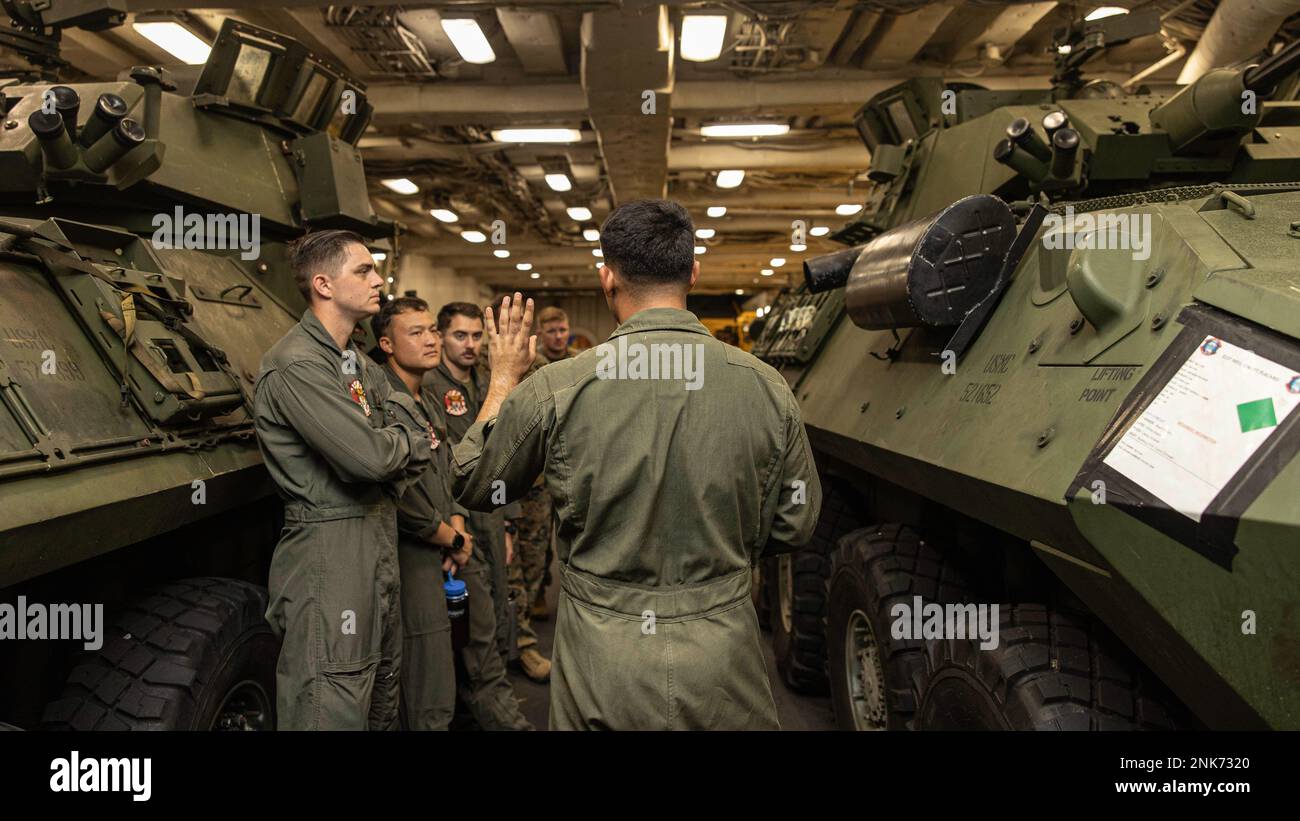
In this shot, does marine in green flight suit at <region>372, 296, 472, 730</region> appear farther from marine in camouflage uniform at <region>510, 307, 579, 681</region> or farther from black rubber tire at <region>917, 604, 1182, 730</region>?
black rubber tire at <region>917, 604, 1182, 730</region>

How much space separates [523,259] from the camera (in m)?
20.2

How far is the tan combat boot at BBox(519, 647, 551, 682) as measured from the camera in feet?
17.7

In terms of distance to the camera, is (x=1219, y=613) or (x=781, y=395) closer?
(x=1219, y=613)

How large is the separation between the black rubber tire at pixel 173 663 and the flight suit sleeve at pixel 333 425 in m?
0.69

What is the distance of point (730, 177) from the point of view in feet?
41.8

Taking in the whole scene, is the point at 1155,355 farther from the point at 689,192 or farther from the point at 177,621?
the point at 689,192

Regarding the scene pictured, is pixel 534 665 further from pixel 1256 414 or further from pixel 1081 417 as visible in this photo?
pixel 1256 414

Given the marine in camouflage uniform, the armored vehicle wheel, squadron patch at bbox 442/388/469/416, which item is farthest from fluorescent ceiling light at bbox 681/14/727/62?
the armored vehicle wheel

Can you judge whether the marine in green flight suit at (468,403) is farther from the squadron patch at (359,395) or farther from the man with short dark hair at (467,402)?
the squadron patch at (359,395)

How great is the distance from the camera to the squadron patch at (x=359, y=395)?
3.13 m

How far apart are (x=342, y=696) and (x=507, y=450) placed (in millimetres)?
1315

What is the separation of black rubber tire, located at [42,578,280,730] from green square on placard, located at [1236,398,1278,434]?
9.44 feet
